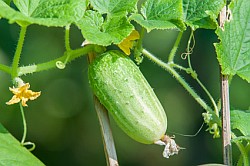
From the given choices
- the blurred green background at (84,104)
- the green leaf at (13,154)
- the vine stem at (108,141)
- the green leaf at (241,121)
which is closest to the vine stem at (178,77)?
the green leaf at (241,121)

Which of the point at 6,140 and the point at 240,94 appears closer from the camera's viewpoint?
the point at 6,140

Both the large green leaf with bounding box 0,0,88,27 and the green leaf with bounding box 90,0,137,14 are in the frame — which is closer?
the large green leaf with bounding box 0,0,88,27

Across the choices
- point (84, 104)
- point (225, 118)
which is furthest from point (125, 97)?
point (84, 104)

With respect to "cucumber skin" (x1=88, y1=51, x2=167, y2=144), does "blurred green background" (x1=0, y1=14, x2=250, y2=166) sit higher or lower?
lower

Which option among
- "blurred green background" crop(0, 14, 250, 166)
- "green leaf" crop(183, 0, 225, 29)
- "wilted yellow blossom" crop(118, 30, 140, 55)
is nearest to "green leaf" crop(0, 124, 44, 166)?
"wilted yellow blossom" crop(118, 30, 140, 55)

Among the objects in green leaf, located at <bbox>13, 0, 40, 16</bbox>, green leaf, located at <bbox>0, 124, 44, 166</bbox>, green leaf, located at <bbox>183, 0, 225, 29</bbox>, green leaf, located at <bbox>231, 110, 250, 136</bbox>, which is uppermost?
green leaf, located at <bbox>13, 0, 40, 16</bbox>

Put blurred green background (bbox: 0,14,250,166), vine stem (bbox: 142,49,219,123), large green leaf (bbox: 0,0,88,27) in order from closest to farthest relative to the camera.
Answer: large green leaf (bbox: 0,0,88,27) < vine stem (bbox: 142,49,219,123) < blurred green background (bbox: 0,14,250,166)

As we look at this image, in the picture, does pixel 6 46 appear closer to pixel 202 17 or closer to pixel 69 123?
pixel 69 123

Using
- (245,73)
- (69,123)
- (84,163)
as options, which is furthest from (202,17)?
(84,163)

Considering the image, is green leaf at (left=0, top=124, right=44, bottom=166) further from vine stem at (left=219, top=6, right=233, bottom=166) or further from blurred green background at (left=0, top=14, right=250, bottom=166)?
blurred green background at (left=0, top=14, right=250, bottom=166)
